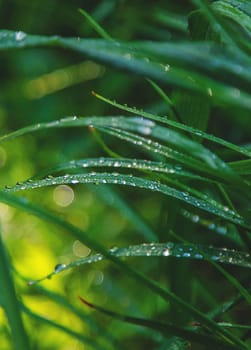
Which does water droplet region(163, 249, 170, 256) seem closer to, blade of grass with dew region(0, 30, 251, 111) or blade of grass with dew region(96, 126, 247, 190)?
blade of grass with dew region(96, 126, 247, 190)

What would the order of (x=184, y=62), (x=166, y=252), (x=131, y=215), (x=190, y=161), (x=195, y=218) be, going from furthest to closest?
(x=131, y=215), (x=195, y=218), (x=166, y=252), (x=190, y=161), (x=184, y=62)

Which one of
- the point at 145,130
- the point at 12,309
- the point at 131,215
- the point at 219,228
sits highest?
the point at 131,215

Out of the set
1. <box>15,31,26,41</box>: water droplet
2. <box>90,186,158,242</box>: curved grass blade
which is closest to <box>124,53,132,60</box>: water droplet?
<box>15,31,26,41</box>: water droplet

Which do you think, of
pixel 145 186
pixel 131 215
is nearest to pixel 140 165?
pixel 145 186

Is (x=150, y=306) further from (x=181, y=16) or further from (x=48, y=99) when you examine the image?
(x=48, y=99)

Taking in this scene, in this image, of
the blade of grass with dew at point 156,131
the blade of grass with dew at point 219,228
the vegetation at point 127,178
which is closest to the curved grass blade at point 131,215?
the vegetation at point 127,178

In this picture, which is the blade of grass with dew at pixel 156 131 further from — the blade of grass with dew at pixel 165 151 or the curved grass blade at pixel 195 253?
the curved grass blade at pixel 195 253

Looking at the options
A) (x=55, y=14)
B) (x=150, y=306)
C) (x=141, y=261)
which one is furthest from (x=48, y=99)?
(x=150, y=306)

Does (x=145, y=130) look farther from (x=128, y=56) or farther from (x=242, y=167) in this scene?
(x=242, y=167)
